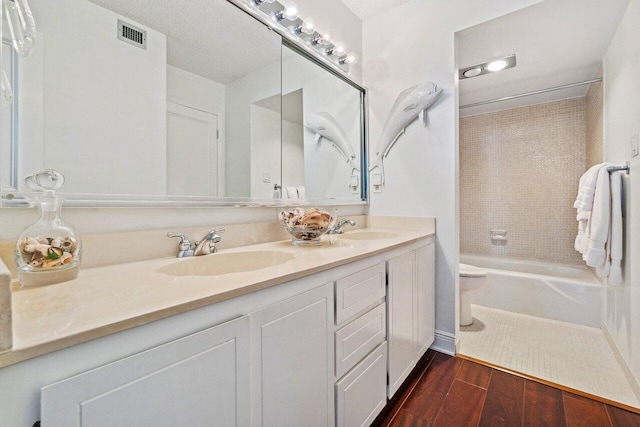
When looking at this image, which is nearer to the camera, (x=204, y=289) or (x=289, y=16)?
(x=204, y=289)

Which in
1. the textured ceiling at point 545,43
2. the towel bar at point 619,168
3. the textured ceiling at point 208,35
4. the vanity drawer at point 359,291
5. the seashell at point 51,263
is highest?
the textured ceiling at point 545,43

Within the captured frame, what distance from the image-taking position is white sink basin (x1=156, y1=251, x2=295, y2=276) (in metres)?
0.98

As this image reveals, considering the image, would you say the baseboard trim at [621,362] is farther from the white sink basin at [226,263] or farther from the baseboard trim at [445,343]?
the white sink basin at [226,263]

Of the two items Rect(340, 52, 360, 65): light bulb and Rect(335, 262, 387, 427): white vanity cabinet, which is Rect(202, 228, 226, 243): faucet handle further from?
Rect(340, 52, 360, 65): light bulb

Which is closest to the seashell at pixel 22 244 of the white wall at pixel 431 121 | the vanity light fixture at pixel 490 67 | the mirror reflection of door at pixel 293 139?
the mirror reflection of door at pixel 293 139

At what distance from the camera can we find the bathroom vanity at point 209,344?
1.40 feet

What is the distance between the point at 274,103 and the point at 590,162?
9.97 ft

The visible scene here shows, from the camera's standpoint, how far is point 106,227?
0.92 metres

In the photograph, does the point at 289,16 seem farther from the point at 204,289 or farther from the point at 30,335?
the point at 30,335

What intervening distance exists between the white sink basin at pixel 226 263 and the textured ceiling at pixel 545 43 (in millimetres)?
1838

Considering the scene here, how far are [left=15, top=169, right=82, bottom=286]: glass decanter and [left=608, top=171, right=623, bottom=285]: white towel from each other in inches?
96.6

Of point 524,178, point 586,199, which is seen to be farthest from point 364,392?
point 524,178

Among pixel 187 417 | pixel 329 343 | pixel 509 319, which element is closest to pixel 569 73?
pixel 509 319

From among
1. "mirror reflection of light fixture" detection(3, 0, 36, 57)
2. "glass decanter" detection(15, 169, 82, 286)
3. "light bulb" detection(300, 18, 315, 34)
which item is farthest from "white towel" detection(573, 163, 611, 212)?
"mirror reflection of light fixture" detection(3, 0, 36, 57)
